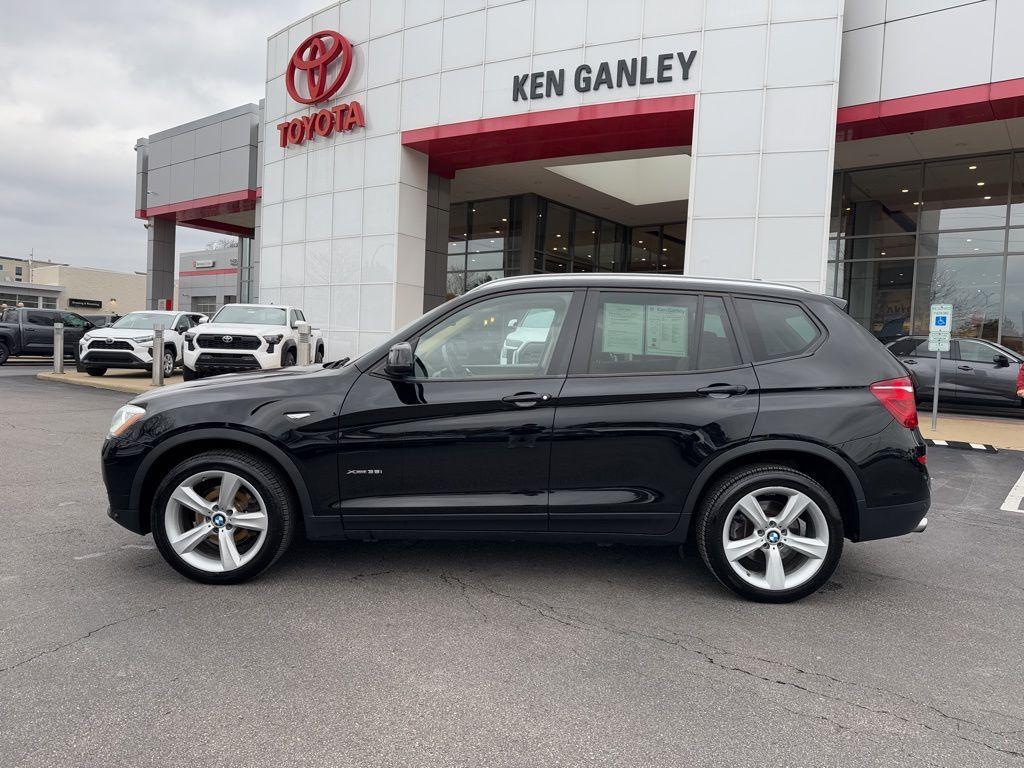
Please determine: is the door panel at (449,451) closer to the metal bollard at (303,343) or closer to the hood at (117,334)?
the metal bollard at (303,343)

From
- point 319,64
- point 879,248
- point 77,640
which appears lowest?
point 77,640

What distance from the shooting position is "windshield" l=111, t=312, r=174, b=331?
15898 mm

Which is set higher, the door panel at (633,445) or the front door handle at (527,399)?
the front door handle at (527,399)

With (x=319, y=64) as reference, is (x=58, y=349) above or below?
below

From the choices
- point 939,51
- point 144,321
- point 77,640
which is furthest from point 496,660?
point 144,321

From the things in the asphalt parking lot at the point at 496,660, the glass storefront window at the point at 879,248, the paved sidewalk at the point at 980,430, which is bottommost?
the asphalt parking lot at the point at 496,660

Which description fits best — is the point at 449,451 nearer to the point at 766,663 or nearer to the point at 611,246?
the point at 766,663

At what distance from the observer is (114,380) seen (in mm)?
15555

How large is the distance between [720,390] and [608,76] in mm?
12515

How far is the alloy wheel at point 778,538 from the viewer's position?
12.1 ft

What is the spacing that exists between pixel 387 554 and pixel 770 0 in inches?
520

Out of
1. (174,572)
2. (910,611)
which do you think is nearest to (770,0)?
(910,611)

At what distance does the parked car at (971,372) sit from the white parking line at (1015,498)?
237 inches

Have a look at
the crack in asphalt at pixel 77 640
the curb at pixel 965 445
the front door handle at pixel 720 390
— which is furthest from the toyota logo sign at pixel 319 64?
the crack in asphalt at pixel 77 640
